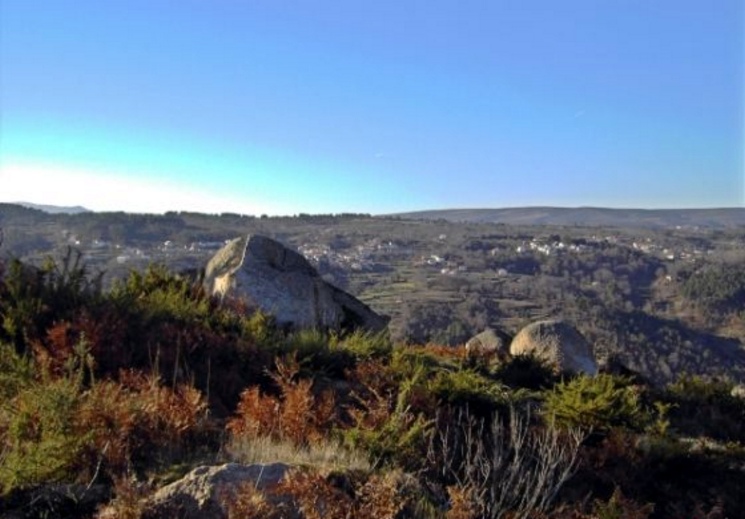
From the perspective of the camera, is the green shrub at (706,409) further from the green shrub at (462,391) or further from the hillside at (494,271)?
the hillside at (494,271)

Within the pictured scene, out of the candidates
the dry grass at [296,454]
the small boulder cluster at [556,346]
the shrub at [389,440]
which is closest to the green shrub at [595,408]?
the shrub at [389,440]

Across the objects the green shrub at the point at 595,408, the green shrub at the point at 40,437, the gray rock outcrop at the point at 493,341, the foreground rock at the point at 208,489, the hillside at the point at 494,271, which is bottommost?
the hillside at the point at 494,271

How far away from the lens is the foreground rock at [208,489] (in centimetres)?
352

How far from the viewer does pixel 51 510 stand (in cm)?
354

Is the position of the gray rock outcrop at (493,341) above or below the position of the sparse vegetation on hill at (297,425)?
below

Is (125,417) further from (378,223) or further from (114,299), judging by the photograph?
(378,223)

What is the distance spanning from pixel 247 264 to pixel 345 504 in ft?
29.1

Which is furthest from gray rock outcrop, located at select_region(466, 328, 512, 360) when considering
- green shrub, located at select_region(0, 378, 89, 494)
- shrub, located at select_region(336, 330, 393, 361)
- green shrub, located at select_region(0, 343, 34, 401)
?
green shrub, located at select_region(0, 378, 89, 494)

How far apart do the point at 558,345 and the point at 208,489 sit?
11.0m

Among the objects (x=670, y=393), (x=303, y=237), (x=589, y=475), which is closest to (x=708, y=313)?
(x=303, y=237)

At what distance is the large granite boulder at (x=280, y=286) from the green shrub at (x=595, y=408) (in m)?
5.39

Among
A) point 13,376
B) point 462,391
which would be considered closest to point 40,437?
point 13,376

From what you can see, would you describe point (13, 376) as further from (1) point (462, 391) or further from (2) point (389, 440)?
(1) point (462, 391)

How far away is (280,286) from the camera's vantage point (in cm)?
1216
